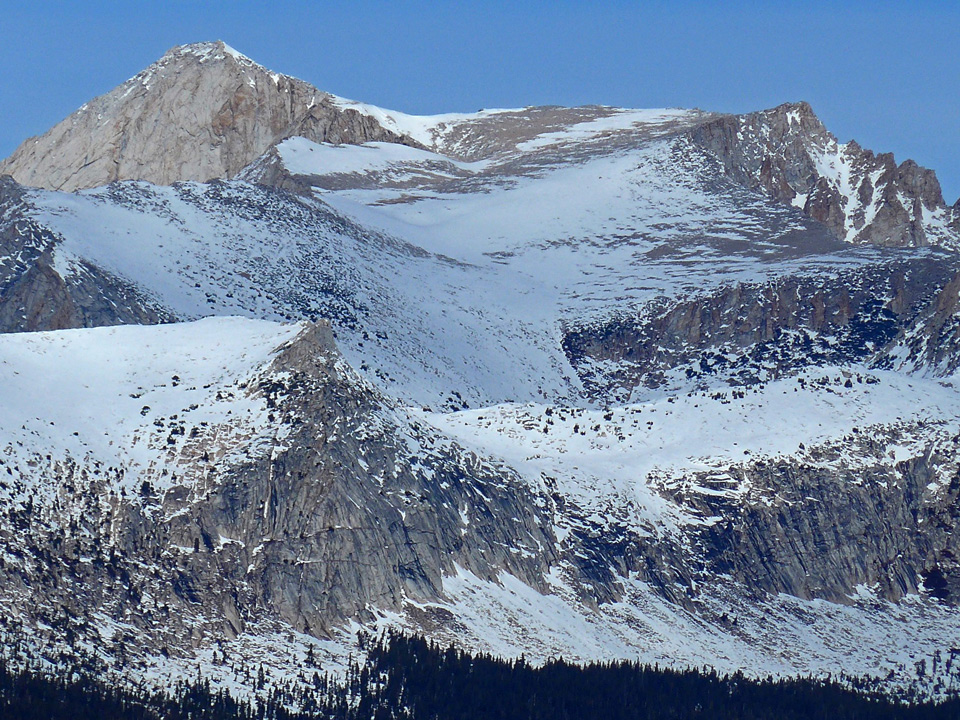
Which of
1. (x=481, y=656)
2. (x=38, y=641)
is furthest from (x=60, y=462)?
(x=481, y=656)

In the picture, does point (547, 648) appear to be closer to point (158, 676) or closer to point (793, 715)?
point (793, 715)

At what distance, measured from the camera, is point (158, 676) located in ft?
571

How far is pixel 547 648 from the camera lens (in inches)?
7844

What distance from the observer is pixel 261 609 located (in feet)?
625

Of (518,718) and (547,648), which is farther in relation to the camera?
(547,648)

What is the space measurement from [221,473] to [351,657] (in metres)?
20.9

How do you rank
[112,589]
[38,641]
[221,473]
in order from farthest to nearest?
[221,473], [112,589], [38,641]

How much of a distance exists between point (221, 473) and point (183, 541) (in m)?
7.89

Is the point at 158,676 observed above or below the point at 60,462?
below

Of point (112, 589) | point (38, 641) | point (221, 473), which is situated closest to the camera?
point (38, 641)

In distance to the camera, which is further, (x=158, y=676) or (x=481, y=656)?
(x=481, y=656)

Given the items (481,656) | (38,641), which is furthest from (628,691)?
(38,641)

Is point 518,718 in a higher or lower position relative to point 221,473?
lower

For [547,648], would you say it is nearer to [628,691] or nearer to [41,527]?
[628,691]
